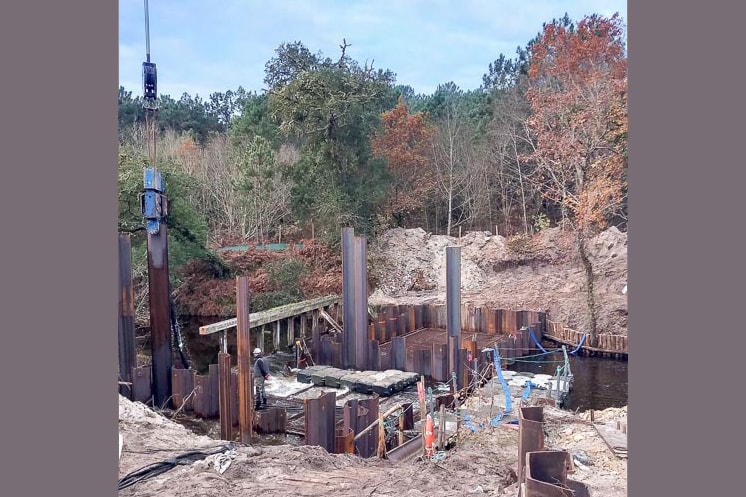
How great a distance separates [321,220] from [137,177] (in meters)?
11.1

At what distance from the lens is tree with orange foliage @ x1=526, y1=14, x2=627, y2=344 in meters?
23.7

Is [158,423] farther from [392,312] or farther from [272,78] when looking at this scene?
[272,78]

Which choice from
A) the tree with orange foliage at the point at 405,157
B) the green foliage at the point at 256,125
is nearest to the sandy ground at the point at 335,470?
the tree with orange foliage at the point at 405,157

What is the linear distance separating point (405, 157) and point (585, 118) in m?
9.88

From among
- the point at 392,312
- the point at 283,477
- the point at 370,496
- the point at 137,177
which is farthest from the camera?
the point at 392,312

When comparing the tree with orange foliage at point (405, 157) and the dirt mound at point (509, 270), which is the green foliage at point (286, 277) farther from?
the tree with orange foliage at point (405, 157)

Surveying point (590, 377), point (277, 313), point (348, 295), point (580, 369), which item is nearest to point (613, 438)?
point (348, 295)

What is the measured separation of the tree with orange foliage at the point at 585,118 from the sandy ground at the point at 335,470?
13.5m

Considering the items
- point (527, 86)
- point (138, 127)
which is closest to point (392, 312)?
point (527, 86)

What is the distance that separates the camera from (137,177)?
17.2 m

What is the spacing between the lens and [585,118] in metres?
24.8

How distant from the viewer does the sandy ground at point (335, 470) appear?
6066 millimetres

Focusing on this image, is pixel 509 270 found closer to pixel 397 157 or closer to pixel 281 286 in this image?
pixel 397 157

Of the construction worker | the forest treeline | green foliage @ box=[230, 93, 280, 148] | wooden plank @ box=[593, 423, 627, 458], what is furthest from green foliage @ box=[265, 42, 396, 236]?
wooden plank @ box=[593, 423, 627, 458]
